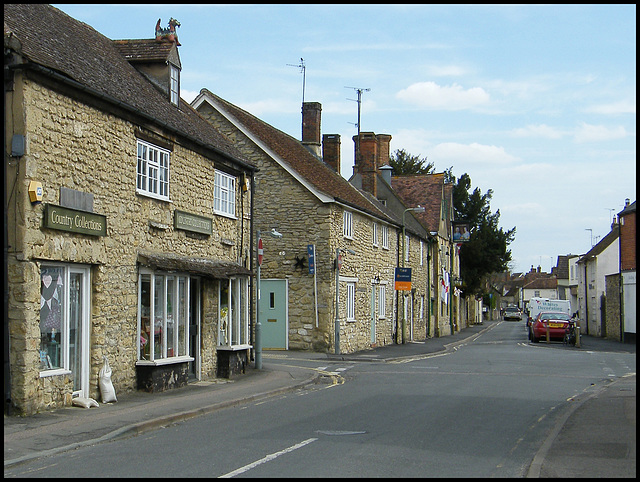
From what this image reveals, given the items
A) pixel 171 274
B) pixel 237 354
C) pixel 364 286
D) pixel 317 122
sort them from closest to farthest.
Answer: pixel 171 274, pixel 237 354, pixel 364 286, pixel 317 122

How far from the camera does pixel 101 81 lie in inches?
590

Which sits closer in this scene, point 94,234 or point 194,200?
point 94,234

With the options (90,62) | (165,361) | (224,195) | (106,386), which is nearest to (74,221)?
(106,386)

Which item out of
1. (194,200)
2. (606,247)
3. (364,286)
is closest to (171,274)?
(194,200)

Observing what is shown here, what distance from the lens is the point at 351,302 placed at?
30.3 meters

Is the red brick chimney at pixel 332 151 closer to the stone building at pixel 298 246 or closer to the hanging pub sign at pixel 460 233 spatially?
the stone building at pixel 298 246

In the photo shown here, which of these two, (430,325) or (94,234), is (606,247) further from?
(94,234)

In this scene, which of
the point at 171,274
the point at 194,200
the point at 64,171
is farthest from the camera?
the point at 194,200

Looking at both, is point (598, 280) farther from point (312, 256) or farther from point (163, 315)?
point (163, 315)

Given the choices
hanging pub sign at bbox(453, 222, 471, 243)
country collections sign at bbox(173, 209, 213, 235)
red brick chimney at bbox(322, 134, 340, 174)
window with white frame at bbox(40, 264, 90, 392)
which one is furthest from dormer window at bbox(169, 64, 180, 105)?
hanging pub sign at bbox(453, 222, 471, 243)

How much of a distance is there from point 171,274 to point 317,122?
21.6 metres

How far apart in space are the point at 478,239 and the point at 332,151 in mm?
32942

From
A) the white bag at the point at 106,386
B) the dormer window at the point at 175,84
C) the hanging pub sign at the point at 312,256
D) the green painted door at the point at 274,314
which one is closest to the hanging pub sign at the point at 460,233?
the green painted door at the point at 274,314

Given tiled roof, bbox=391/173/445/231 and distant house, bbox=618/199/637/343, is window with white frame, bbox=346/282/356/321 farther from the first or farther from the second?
distant house, bbox=618/199/637/343
